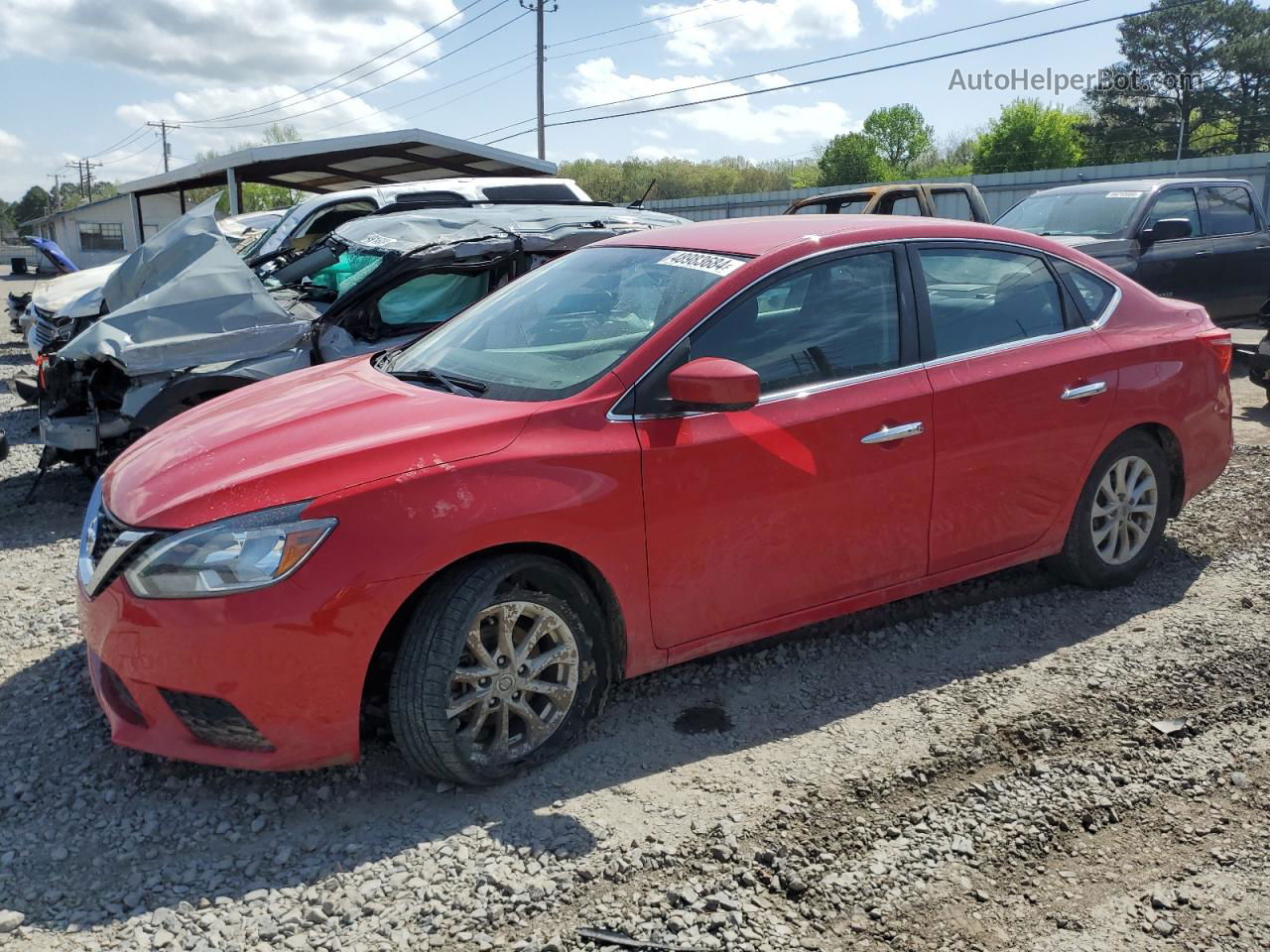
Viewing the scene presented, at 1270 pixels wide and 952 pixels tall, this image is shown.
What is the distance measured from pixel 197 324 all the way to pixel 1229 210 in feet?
34.4

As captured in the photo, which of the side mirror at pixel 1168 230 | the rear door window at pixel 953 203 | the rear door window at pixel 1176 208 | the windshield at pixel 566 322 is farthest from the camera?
the rear door window at pixel 953 203

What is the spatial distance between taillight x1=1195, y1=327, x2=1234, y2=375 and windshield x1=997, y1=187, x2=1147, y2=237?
18.9ft

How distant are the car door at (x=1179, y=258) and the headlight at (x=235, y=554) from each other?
9511 mm

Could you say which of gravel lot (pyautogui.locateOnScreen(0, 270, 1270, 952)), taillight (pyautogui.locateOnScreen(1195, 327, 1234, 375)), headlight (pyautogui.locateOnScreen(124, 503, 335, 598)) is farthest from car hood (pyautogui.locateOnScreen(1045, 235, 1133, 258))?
headlight (pyautogui.locateOnScreen(124, 503, 335, 598))

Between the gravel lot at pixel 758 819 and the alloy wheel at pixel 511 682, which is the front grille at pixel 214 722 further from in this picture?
the alloy wheel at pixel 511 682

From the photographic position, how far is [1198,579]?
4.88 m

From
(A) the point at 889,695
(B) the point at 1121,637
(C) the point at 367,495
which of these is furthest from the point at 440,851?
(B) the point at 1121,637

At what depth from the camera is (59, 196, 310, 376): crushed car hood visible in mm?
6199

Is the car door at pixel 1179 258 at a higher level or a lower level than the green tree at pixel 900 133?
lower

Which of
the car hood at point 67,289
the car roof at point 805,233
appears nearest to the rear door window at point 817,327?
the car roof at point 805,233

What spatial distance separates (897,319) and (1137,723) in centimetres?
167

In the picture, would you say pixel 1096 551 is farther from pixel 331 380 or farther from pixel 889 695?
pixel 331 380

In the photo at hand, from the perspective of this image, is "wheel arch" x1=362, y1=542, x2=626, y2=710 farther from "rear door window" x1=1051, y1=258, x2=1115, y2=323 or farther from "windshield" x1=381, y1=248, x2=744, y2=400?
"rear door window" x1=1051, y1=258, x2=1115, y2=323

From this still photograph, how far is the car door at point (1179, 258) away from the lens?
1023 cm
